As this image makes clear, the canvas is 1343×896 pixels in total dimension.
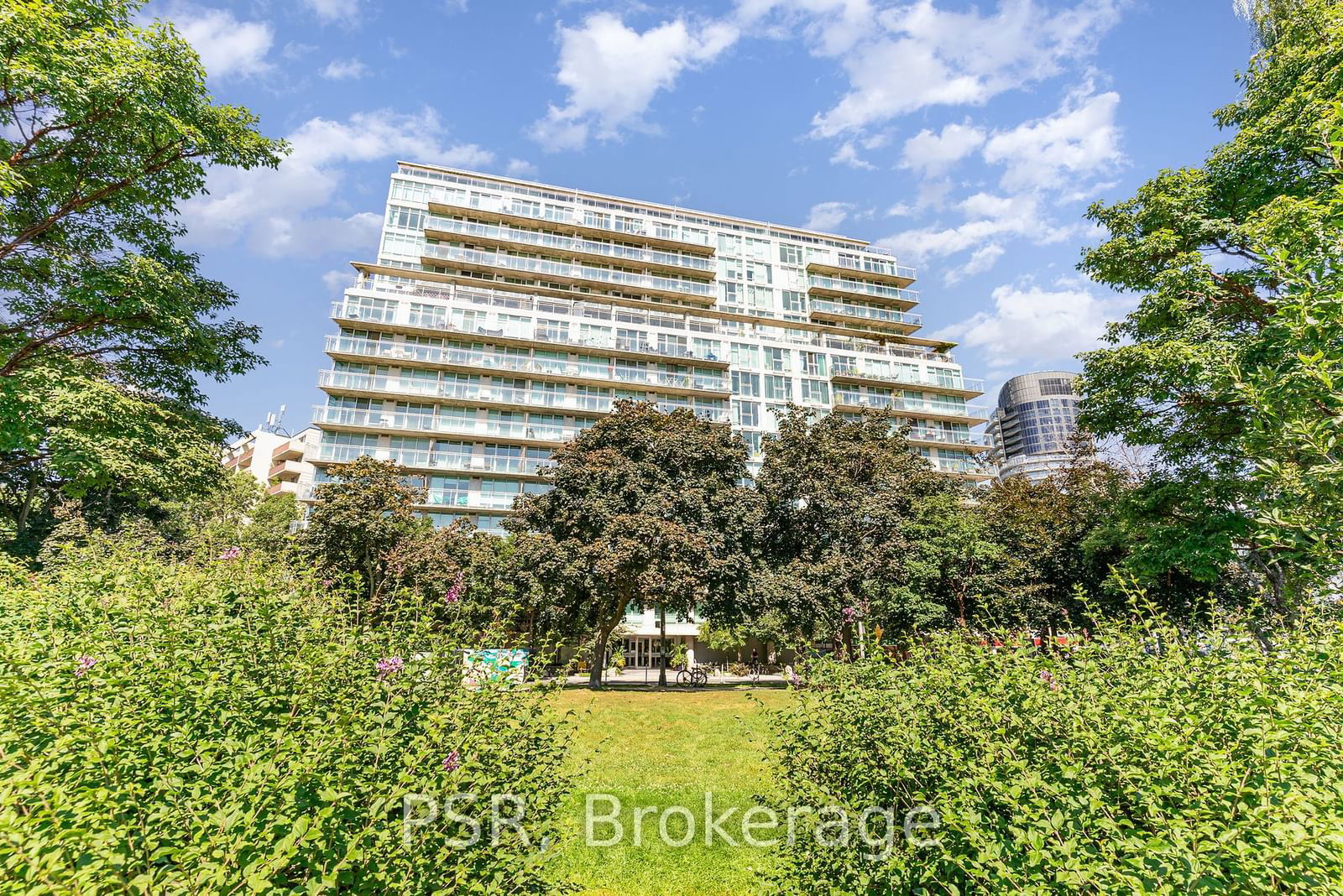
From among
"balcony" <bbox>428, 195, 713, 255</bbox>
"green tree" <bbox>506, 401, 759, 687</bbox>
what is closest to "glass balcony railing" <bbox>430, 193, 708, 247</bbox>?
"balcony" <bbox>428, 195, 713, 255</bbox>

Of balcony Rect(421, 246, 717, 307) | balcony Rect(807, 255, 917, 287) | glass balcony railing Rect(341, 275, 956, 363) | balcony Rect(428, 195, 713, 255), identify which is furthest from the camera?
balcony Rect(807, 255, 917, 287)

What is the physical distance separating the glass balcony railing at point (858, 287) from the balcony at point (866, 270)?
1.35 feet

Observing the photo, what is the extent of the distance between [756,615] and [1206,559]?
15263mm

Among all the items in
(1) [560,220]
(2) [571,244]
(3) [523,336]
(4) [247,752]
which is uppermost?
(1) [560,220]

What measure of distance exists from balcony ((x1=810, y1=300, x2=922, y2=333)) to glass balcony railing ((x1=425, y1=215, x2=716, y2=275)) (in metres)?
10.8

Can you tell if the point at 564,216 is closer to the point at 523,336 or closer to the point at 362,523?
the point at 523,336

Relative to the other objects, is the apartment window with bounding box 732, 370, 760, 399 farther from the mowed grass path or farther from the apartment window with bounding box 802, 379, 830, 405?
the mowed grass path

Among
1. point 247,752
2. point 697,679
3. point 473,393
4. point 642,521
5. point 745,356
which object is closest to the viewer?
point 247,752

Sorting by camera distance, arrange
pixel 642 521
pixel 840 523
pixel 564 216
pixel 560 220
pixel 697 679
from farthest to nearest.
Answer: pixel 564 216 < pixel 560 220 < pixel 697 679 < pixel 840 523 < pixel 642 521

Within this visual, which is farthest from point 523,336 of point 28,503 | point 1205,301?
point 1205,301

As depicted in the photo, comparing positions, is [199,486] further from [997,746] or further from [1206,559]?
[1206,559]

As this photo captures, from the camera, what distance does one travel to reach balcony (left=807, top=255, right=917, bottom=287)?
56531 millimetres

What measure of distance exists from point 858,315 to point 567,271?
26.9m

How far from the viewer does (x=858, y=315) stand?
184 ft
